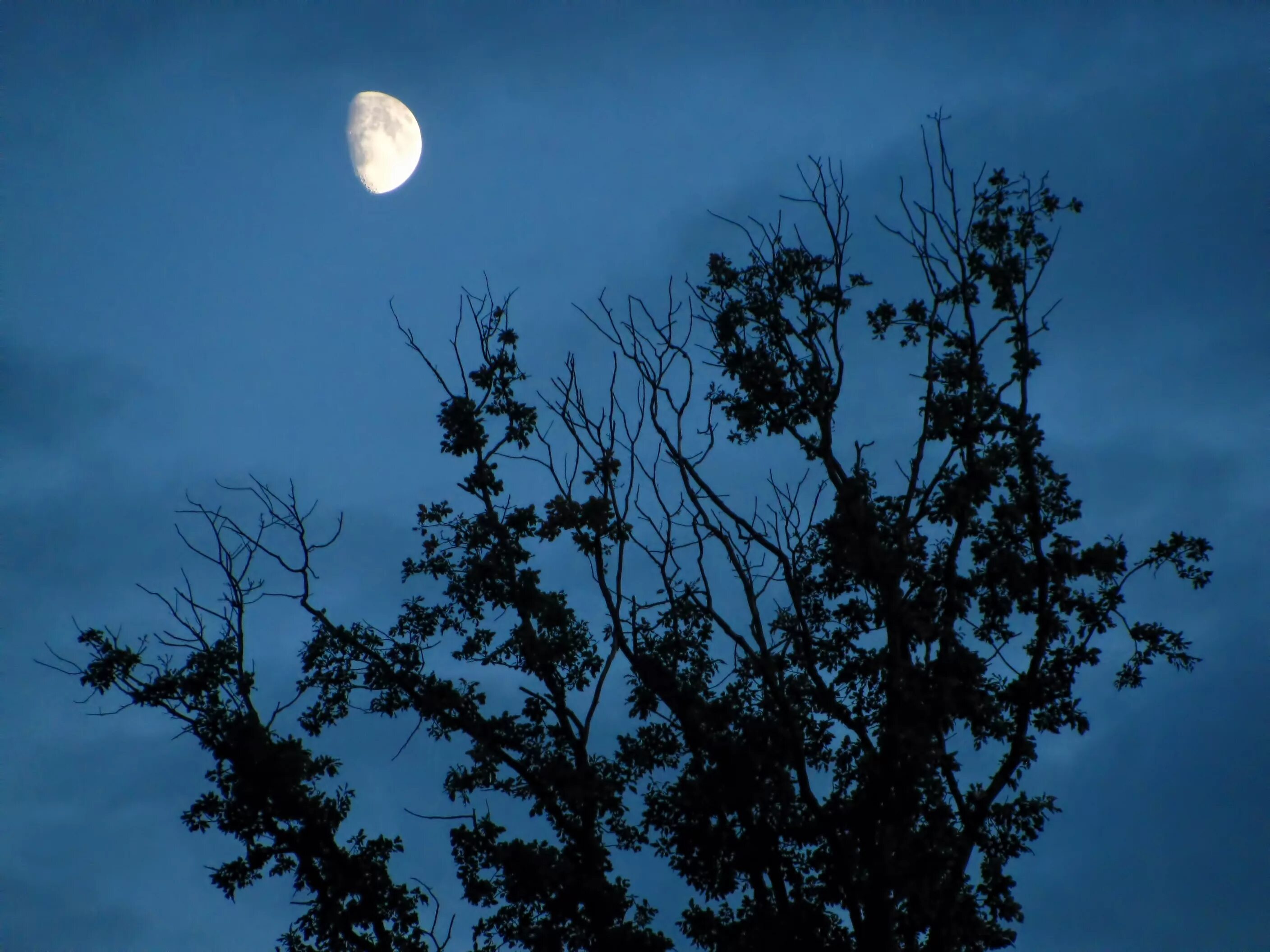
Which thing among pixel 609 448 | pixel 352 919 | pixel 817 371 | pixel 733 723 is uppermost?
pixel 817 371

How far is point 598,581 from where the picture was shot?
14.1 metres

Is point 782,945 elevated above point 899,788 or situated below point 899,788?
below

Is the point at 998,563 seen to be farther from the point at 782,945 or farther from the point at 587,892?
the point at 587,892

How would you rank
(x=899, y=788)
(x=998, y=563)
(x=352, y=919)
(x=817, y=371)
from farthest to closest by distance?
(x=817, y=371) → (x=352, y=919) → (x=998, y=563) → (x=899, y=788)

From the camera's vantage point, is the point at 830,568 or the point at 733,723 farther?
the point at 830,568

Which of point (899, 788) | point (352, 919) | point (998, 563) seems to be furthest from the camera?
point (352, 919)

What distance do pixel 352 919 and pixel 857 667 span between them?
9.27 m

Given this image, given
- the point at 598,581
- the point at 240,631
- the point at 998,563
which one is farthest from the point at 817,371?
the point at 240,631

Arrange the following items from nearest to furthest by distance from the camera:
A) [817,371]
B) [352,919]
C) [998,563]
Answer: [998,563], [352,919], [817,371]

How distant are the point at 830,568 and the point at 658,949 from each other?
6.58 metres

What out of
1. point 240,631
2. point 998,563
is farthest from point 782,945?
point 240,631

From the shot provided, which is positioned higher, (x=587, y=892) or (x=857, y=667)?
(x=857, y=667)

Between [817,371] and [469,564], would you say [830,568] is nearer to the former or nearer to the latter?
[817,371]

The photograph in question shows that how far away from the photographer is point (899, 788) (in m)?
12.6
